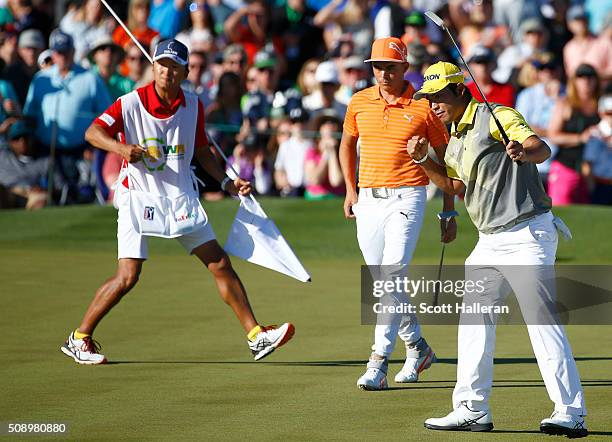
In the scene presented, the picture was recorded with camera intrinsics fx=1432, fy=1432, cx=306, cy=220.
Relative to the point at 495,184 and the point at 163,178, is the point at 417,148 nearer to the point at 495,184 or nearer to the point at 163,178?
the point at 495,184

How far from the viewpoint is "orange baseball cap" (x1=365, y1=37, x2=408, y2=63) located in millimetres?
9555

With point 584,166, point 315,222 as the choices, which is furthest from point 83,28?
point 584,166

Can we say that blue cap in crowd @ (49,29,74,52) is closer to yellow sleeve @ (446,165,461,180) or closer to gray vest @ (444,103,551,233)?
yellow sleeve @ (446,165,461,180)

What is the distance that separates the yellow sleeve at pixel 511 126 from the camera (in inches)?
297

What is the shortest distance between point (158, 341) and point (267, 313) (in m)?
1.71

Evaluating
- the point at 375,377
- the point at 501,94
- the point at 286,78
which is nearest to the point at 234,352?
the point at 375,377

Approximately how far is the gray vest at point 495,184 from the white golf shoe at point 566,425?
1052mm

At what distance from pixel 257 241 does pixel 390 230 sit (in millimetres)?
1447

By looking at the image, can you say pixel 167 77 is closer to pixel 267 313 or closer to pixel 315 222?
pixel 267 313

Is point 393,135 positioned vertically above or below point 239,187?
above

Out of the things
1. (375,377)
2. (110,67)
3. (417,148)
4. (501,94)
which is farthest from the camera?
(110,67)

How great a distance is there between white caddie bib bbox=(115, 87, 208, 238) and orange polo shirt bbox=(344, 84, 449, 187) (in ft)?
4.34

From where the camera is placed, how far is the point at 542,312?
759 centimetres

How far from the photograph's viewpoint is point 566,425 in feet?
24.5
